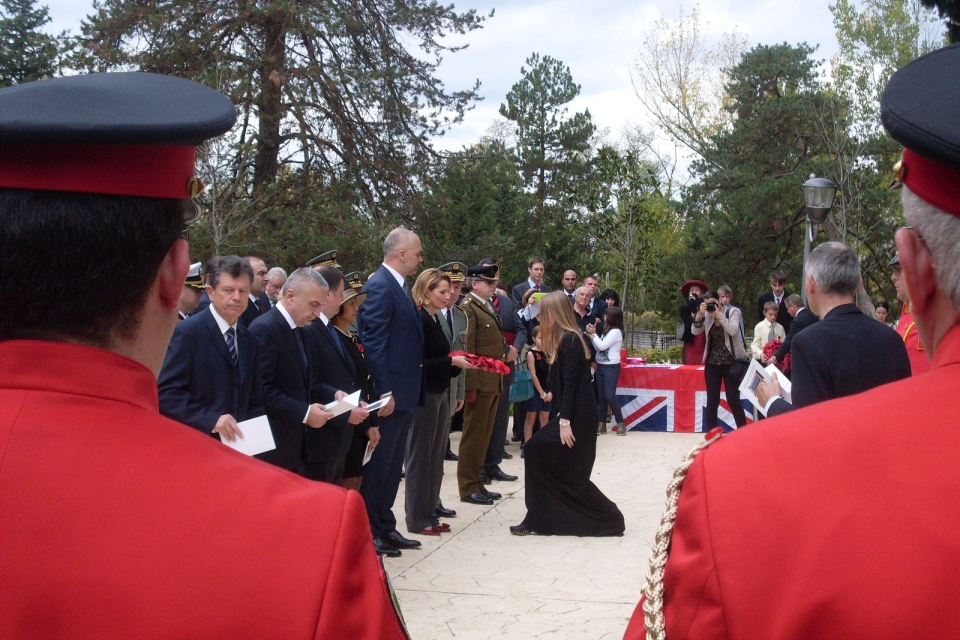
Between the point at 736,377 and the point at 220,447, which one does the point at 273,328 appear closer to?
the point at 220,447

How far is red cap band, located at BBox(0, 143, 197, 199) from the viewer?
3.44 ft

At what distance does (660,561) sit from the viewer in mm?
A: 1216

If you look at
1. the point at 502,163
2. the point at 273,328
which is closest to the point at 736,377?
the point at 273,328

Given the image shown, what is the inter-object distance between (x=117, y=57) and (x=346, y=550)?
1486 cm

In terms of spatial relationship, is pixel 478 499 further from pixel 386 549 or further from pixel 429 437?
pixel 386 549

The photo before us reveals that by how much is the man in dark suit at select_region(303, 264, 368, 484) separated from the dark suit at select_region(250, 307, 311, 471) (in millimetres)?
141

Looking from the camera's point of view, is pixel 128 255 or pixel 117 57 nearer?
pixel 128 255

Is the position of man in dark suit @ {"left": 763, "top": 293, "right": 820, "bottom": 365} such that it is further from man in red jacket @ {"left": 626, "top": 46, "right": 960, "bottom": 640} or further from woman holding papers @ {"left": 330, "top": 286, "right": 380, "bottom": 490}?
man in red jacket @ {"left": 626, "top": 46, "right": 960, "bottom": 640}

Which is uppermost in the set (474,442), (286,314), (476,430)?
(286,314)

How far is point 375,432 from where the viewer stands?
19.1 ft

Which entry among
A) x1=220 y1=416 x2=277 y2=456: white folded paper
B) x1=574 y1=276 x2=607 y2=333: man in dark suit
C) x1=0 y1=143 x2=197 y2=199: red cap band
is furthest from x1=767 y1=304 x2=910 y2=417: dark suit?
x1=574 y1=276 x2=607 y2=333: man in dark suit

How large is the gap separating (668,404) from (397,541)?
7.10 meters

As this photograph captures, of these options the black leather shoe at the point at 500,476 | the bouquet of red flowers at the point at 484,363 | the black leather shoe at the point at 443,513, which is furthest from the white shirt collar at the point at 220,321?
the black leather shoe at the point at 500,476

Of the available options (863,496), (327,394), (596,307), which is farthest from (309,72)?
(863,496)
